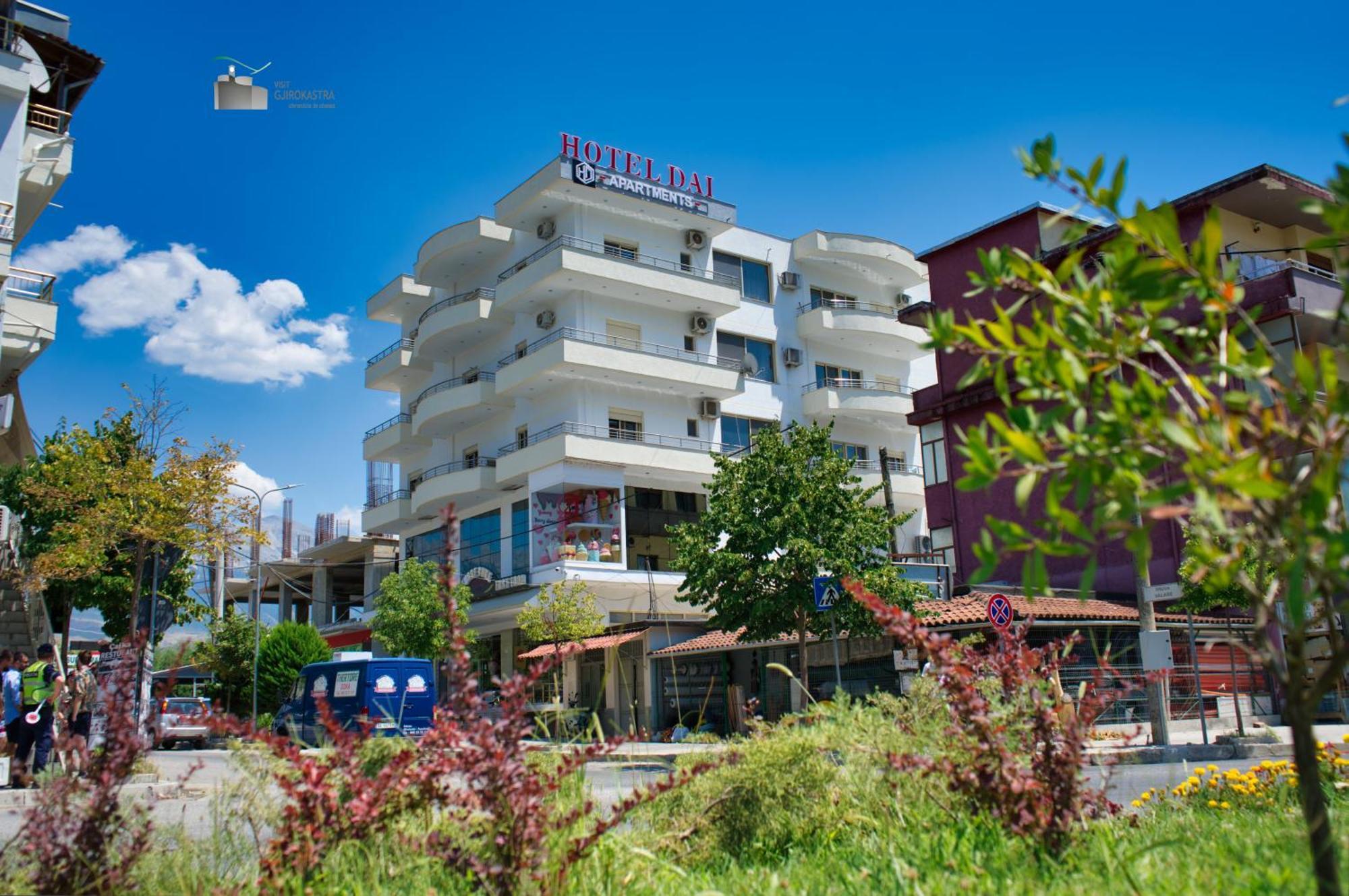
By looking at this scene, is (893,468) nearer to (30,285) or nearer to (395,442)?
(395,442)

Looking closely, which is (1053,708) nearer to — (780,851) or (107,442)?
(780,851)

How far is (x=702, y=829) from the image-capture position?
19.4ft

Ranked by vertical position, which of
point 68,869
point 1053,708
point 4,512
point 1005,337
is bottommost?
point 68,869

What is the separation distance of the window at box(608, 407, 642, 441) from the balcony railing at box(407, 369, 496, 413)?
4.84 meters

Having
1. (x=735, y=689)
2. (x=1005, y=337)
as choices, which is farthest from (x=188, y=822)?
(x=735, y=689)

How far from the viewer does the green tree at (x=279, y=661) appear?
36.7 m

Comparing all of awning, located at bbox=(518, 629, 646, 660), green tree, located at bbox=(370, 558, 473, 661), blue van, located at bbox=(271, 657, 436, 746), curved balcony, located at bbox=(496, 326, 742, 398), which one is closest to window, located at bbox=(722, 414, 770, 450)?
curved balcony, located at bbox=(496, 326, 742, 398)

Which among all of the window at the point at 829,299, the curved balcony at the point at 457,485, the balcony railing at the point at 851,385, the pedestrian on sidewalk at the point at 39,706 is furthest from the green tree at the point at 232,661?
the pedestrian on sidewalk at the point at 39,706

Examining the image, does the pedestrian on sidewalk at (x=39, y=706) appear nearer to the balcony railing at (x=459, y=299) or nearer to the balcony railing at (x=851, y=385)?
the balcony railing at (x=459, y=299)

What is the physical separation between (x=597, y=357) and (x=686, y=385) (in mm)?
3909

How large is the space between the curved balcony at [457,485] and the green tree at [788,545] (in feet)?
54.6

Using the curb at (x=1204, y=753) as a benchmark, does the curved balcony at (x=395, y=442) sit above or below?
above

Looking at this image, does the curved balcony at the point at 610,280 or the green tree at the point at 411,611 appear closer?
the green tree at the point at 411,611

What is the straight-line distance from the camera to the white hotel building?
116 feet
